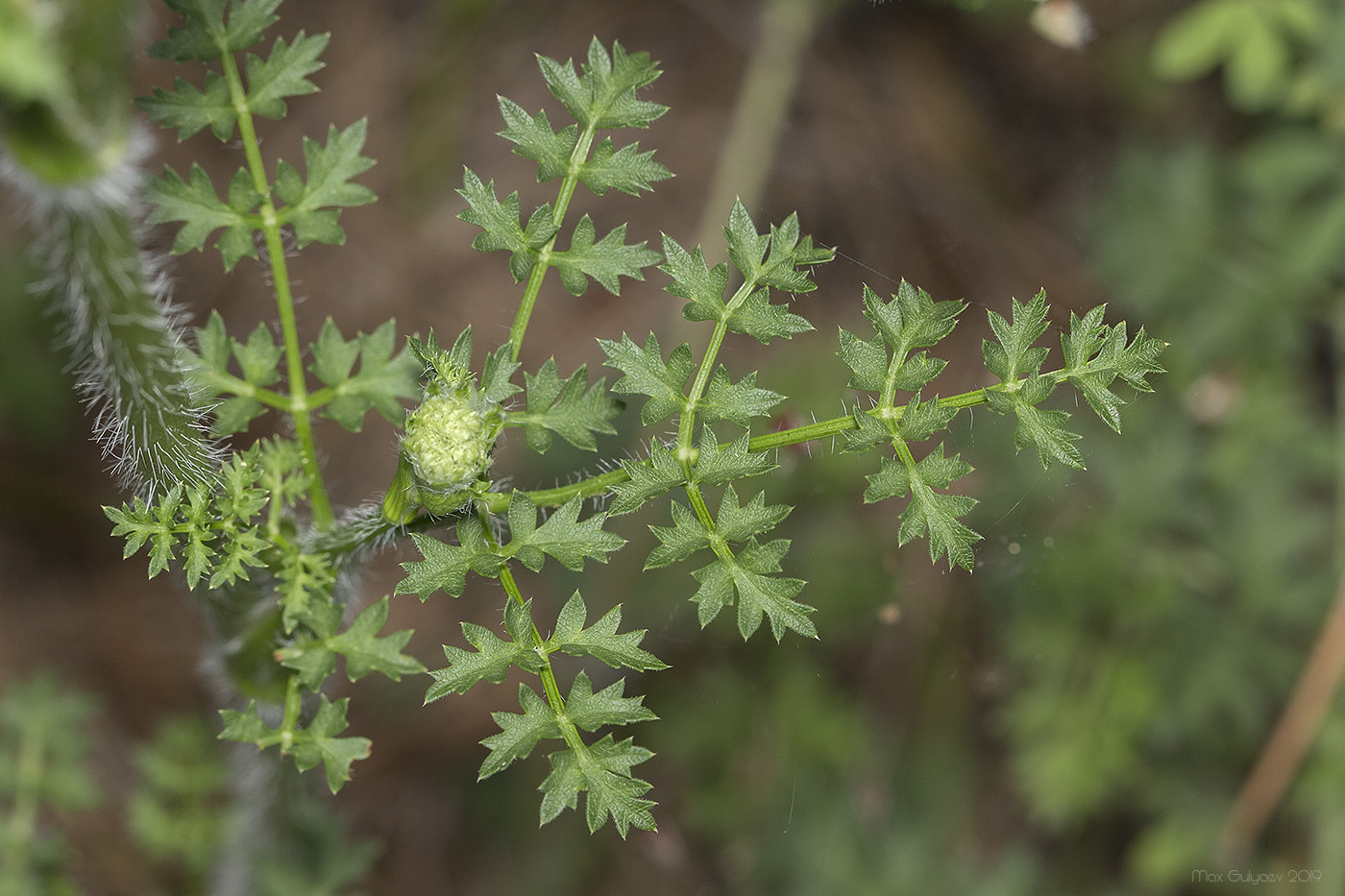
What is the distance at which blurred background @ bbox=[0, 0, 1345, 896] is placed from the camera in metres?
3.69

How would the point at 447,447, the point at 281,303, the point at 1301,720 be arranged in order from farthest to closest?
the point at 1301,720 < the point at 281,303 < the point at 447,447

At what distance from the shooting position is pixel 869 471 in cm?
331

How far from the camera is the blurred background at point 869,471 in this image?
369cm

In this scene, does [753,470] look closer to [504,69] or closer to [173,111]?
[173,111]

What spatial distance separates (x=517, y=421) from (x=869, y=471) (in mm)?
1825

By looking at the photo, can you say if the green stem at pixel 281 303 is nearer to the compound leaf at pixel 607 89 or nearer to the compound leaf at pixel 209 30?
the compound leaf at pixel 209 30

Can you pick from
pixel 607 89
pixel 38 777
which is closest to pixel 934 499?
pixel 607 89

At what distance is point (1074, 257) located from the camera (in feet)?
14.5

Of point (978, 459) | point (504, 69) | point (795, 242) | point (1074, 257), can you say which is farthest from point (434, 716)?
point (1074, 257)

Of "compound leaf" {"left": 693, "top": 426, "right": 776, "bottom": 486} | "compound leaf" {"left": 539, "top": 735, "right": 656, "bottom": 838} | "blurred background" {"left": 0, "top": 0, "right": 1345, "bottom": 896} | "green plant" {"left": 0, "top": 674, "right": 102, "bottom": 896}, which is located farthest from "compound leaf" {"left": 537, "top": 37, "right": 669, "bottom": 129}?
"green plant" {"left": 0, "top": 674, "right": 102, "bottom": 896}

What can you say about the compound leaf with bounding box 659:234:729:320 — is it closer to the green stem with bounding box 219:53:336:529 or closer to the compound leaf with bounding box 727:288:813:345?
the compound leaf with bounding box 727:288:813:345

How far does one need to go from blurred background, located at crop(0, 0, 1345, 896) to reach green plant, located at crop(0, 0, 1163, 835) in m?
1.60

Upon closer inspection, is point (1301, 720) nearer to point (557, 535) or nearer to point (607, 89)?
point (557, 535)

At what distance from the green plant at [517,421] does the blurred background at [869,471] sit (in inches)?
63.0
